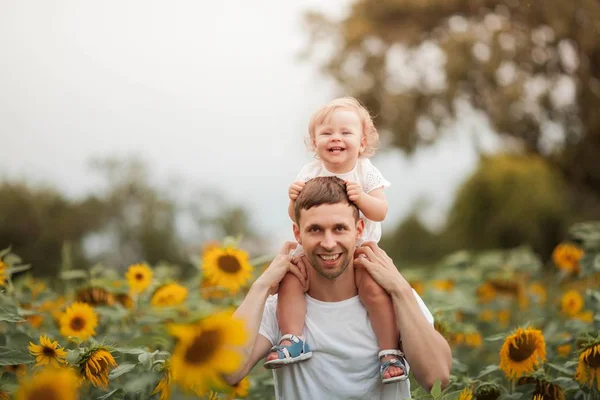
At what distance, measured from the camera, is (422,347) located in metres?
2.38

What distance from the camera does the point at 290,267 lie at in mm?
2564

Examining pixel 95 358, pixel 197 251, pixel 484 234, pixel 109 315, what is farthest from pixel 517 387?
pixel 484 234

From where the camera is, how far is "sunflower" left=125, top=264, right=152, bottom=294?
3.55 m

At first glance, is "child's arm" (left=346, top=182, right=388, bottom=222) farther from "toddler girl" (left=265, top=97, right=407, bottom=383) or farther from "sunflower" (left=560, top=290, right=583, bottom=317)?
"sunflower" (left=560, top=290, right=583, bottom=317)

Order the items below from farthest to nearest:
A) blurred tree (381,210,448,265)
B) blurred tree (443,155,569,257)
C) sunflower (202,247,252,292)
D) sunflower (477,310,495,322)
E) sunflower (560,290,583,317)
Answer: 1. blurred tree (381,210,448,265)
2. blurred tree (443,155,569,257)
3. sunflower (477,310,495,322)
4. sunflower (560,290,583,317)
5. sunflower (202,247,252,292)

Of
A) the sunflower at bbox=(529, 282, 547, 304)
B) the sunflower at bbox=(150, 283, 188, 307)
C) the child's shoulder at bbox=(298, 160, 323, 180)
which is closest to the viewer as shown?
the child's shoulder at bbox=(298, 160, 323, 180)

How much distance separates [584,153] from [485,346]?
970cm

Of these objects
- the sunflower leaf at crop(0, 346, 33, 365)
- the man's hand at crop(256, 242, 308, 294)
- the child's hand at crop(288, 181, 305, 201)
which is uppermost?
the child's hand at crop(288, 181, 305, 201)

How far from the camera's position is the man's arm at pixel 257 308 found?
7.80 ft

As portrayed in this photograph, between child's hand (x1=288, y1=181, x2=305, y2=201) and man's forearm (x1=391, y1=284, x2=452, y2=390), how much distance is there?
55 cm

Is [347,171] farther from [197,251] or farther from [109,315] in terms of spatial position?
[197,251]

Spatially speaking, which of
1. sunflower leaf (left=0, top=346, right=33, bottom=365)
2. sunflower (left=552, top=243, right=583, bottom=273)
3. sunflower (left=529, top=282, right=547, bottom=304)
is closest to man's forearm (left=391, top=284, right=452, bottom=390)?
sunflower leaf (left=0, top=346, right=33, bottom=365)

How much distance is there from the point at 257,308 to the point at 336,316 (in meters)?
0.31

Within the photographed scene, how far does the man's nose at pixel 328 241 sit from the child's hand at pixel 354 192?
0.16m
